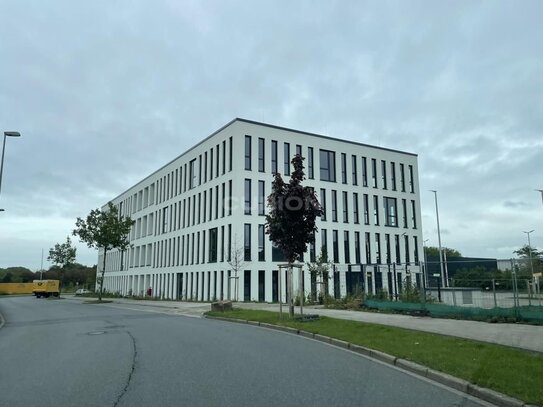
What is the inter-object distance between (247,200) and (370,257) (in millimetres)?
16031

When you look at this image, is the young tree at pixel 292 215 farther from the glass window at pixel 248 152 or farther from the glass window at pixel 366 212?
the glass window at pixel 366 212

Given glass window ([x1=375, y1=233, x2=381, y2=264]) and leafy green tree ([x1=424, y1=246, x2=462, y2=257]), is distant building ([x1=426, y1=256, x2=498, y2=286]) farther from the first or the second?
leafy green tree ([x1=424, y1=246, x2=462, y2=257])

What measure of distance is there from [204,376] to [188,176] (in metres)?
50.1

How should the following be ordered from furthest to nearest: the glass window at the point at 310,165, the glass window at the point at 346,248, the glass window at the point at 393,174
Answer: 1. the glass window at the point at 393,174
2. the glass window at the point at 346,248
3. the glass window at the point at 310,165

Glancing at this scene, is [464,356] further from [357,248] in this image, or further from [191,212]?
[191,212]

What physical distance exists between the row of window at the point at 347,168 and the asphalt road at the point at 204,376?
116ft

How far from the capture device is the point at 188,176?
57.5 meters

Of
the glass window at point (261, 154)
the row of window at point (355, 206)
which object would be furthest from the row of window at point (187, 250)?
the glass window at point (261, 154)

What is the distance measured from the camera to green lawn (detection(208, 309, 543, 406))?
7.44 m

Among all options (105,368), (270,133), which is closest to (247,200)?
(270,133)

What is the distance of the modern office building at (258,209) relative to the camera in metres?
46.1

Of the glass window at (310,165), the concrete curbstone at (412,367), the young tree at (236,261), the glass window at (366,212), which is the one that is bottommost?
the concrete curbstone at (412,367)

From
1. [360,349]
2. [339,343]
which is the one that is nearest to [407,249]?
[339,343]

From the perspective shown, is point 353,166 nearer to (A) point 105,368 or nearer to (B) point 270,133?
(B) point 270,133
